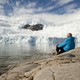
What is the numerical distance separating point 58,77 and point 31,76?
3.52 ft

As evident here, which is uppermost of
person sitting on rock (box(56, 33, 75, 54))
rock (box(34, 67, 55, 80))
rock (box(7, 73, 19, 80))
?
person sitting on rock (box(56, 33, 75, 54))

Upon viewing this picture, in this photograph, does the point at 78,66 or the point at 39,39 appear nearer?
the point at 78,66

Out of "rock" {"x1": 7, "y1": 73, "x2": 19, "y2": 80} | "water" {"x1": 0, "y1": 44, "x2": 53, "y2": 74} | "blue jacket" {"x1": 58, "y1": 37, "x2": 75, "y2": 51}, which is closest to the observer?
"rock" {"x1": 7, "y1": 73, "x2": 19, "y2": 80}

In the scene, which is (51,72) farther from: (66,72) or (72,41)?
(72,41)

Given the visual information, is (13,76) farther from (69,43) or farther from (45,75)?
(69,43)

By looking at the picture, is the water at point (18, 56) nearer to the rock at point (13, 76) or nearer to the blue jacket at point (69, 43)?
the blue jacket at point (69, 43)

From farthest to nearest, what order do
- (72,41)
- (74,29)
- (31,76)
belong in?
(74,29), (72,41), (31,76)

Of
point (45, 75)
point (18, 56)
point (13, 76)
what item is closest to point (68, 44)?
point (13, 76)

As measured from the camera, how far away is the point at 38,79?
5.51 m

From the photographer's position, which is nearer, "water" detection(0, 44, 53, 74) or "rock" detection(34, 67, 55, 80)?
"rock" detection(34, 67, 55, 80)

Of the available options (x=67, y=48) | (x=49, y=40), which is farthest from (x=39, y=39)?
(x=67, y=48)

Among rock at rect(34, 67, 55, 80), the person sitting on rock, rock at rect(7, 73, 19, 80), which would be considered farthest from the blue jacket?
rock at rect(34, 67, 55, 80)

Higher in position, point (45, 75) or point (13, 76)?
point (45, 75)

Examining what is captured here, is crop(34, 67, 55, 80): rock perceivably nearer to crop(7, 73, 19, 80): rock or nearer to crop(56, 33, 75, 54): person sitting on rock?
crop(7, 73, 19, 80): rock
